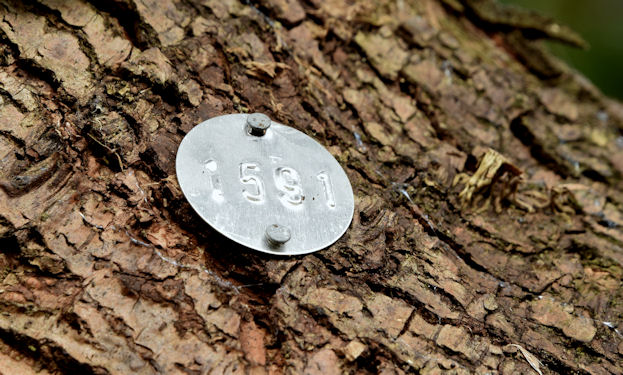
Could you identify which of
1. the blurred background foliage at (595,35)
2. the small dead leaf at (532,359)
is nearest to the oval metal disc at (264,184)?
the small dead leaf at (532,359)

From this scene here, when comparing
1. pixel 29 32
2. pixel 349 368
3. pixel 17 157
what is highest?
pixel 29 32

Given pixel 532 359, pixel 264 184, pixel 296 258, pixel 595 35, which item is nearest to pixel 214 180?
pixel 264 184

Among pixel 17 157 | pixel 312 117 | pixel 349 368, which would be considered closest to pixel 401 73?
pixel 312 117

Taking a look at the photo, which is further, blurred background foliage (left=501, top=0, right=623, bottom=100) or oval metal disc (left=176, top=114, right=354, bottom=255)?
blurred background foliage (left=501, top=0, right=623, bottom=100)

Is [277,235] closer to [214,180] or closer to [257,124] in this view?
[214,180]

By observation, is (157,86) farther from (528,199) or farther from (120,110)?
(528,199)

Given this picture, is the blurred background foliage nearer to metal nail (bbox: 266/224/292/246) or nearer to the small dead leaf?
the small dead leaf

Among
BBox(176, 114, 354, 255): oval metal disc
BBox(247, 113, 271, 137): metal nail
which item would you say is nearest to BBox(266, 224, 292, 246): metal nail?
BBox(176, 114, 354, 255): oval metal disc

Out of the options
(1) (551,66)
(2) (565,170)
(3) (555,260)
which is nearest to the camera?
(3) (555,260)

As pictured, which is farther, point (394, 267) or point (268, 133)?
point (268, 133)
